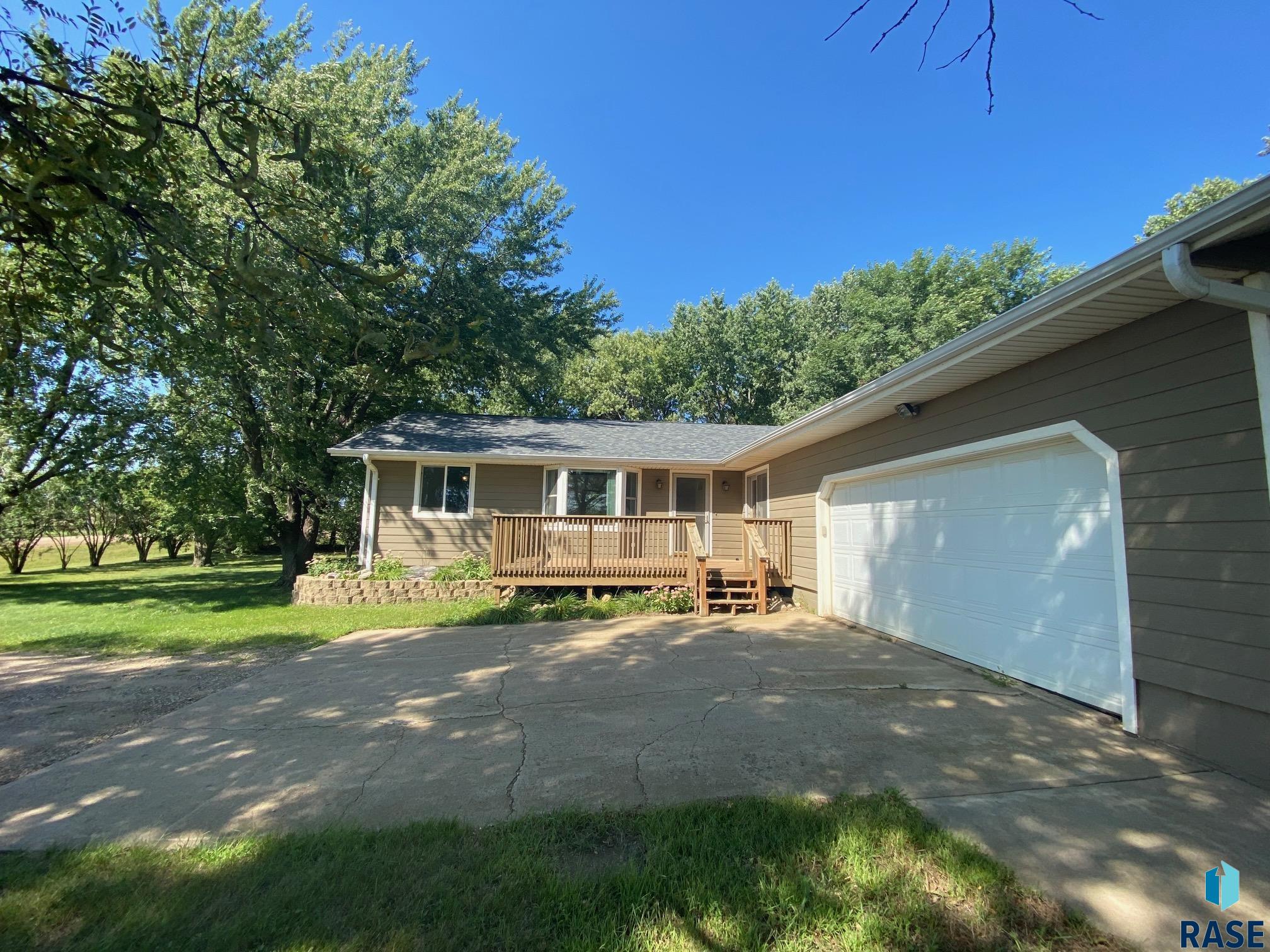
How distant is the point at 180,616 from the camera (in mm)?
9305

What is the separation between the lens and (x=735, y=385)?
2609 cm

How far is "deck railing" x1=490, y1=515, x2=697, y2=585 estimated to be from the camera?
9375 mm

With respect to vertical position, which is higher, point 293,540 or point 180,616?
point 293,540

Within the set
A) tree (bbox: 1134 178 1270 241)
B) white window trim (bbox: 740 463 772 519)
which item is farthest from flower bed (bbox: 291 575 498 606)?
tree (bbox: 1134 178 1270 241)

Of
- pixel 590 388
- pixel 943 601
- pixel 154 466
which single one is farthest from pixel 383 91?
pixel 943 601

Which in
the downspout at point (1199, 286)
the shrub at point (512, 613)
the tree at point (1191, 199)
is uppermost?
the tree at point (1191, 199)

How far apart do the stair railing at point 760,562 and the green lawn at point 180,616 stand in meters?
4.43

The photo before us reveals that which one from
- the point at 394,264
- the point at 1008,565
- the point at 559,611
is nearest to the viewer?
the point at 1008,565

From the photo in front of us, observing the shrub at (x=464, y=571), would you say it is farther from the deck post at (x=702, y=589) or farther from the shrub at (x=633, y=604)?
the deck post at (x=702, y=589)

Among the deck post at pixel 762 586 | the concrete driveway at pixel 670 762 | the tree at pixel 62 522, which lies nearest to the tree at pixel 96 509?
the tree at pixel 62 522

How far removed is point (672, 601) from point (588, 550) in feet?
5.59

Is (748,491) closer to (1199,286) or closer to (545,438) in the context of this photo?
(545,438)

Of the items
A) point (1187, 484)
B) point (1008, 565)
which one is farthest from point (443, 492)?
point (1187, 484)

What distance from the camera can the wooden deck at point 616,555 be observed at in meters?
9.34
